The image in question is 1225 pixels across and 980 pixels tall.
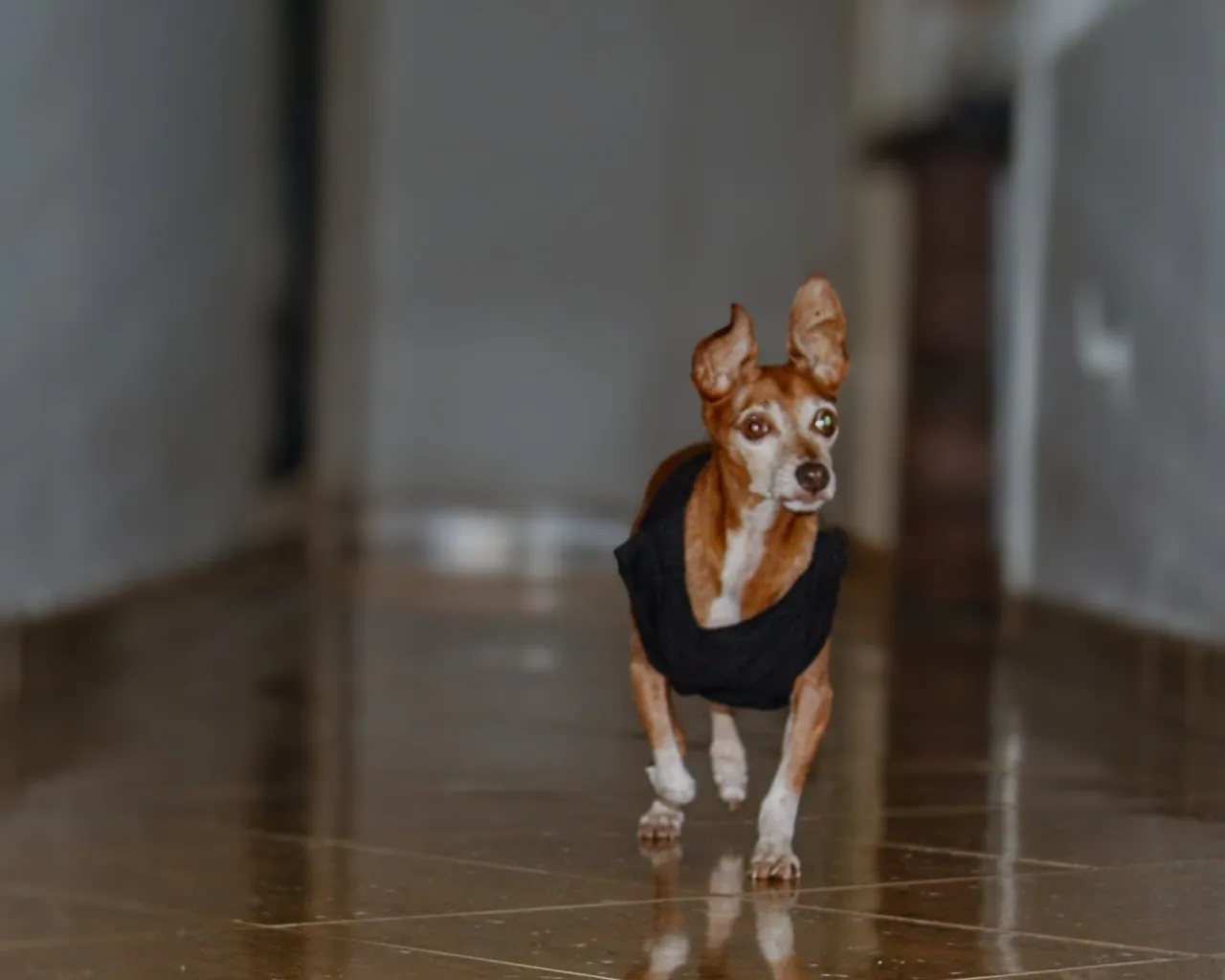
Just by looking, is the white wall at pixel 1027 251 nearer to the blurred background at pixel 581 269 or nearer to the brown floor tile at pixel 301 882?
the blurred background at pixel 581 269

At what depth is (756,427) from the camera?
2.13 meters

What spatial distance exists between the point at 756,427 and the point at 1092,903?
2.27 ft

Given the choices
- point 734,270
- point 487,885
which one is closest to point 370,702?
point 487,885

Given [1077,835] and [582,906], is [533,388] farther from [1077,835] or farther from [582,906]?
[582,906]

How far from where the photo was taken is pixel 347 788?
9.58 ft

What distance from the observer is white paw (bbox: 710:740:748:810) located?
8.25 ft

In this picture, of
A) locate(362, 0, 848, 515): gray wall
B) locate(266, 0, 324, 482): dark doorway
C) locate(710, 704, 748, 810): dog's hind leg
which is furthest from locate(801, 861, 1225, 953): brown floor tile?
locate(362, 0, 848, 515): gray wall

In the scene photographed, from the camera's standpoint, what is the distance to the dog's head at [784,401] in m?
2.09

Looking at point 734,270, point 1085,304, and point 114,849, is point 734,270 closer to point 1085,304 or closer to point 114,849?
point 1085,304

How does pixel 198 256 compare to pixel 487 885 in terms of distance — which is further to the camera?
pixel 198 256

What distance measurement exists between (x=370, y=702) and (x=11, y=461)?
96 cm

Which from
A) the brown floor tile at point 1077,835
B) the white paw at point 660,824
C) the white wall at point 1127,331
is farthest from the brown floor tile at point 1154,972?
the white wall at point 1127,331

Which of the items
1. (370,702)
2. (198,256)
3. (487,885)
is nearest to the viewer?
(487,885)

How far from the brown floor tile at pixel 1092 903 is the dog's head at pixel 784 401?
49cm
